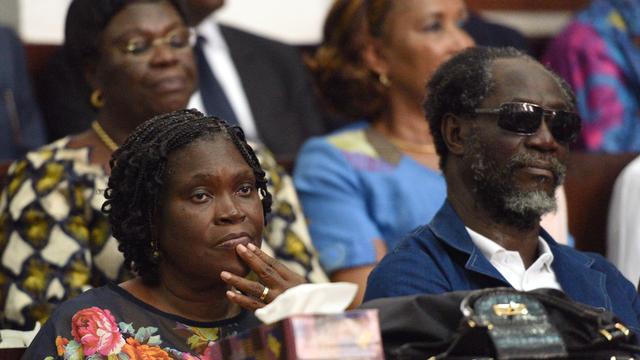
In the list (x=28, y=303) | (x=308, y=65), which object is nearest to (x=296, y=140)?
(x=308, y=65)

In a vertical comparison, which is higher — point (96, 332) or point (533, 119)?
point (533, 119)

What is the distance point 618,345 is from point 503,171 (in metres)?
0.87

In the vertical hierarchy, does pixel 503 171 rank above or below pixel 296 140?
above

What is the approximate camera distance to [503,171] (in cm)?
339

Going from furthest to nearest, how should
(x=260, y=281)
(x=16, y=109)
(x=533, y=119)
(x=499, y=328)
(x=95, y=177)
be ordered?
(x=16, y=109) < (x=95, y=177) < (x=533, y=119) < (x=260, y=281) < (x=499, y=328)

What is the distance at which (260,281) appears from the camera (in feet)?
10.1

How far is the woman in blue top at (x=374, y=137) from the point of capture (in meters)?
4.16

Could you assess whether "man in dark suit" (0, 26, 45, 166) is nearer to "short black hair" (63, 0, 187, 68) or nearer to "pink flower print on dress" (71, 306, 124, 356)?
"short black hair" (63, 0, 187, 68)

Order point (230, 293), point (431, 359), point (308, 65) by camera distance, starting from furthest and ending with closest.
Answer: point (308, 65) < point (230, 293) < point (431, 359)

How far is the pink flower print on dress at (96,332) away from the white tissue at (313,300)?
675mm

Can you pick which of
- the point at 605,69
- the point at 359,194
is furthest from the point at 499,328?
the point at 605,69

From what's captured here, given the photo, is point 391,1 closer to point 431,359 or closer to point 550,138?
point 550,138

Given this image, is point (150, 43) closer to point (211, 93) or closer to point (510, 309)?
point (211, 93)

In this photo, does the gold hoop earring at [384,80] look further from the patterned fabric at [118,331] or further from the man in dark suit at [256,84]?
the patterned fabric at [118,331]
